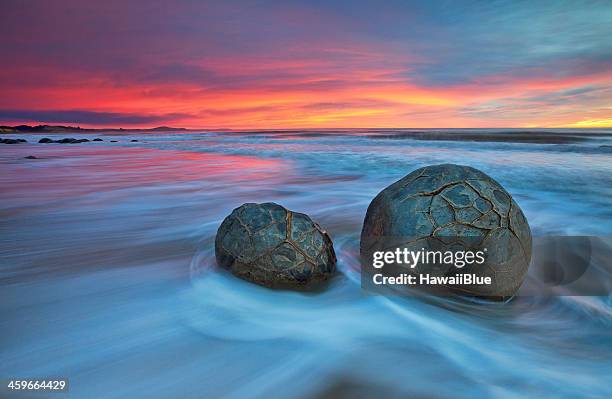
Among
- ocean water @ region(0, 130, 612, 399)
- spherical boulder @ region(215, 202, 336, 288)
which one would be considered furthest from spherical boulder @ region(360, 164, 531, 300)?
spherical boulder @ region(215, 202, 336, 288)

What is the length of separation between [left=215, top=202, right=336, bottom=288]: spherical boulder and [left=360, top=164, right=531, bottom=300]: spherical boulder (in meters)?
0.51

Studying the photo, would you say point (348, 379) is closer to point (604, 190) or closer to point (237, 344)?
point (237, 344)

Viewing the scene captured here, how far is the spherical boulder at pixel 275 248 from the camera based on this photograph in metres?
2.75

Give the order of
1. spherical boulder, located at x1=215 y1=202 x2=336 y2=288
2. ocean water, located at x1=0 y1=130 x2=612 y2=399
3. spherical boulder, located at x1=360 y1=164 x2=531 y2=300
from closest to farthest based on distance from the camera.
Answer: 1. ocean water, located at x1=0 y1=130 x2=612 y2=399
2. spherical boulder, located at x1=360 y1=164 x2=531 y2=300
3. spherical boulder, located at x1=215 y1=202 x2=336 y2=288

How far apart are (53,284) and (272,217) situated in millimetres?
1740

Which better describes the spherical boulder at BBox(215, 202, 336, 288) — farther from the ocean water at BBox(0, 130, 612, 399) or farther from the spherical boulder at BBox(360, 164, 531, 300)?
the spherical boulder at BBox(360, 164, 531, 300)

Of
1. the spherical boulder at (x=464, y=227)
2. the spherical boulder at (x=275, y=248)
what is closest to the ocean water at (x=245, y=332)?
the spherical boulder at (x=275, y=248)

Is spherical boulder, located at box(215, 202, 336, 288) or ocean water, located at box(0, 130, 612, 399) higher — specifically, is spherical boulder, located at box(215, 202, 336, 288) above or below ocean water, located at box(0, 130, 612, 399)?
above

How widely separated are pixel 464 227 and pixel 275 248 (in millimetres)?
1307

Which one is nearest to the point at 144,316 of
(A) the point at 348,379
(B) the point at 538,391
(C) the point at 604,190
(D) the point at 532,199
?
(A) the point at 348,379

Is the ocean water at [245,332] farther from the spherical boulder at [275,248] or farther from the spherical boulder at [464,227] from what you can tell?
the spherical boulder at [464,227]

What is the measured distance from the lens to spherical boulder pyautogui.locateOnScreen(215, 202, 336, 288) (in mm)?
2748

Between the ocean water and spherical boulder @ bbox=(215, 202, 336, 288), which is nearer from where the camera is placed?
the ocean water

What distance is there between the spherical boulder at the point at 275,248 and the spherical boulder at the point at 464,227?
511mm
